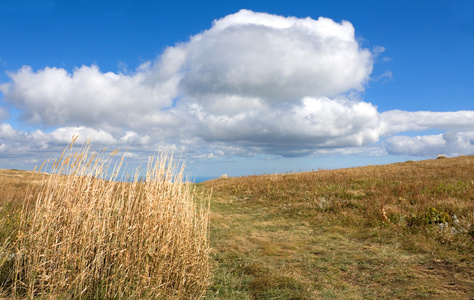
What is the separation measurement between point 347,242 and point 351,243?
0.17 metres

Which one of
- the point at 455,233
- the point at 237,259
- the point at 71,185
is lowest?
the point at 237,259

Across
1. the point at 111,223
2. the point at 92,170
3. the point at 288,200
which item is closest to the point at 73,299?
the point at 111,223

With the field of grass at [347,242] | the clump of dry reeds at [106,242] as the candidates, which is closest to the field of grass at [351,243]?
the field of grass at [347,242]

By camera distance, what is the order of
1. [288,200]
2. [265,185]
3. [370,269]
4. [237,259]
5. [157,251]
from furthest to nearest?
[265,185] → [288,200] → [237,259] → [370,269] → [157,251]

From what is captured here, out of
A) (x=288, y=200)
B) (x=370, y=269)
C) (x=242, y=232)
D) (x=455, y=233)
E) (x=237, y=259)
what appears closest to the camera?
(x=370, y=269)

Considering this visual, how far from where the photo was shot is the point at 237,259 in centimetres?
912

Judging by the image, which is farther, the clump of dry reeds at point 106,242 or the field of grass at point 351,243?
the field of grass at point 351,243

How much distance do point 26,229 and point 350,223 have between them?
11.2 meters

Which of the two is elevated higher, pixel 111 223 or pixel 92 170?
pixel 92 170

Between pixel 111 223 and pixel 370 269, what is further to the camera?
pixel 370 269

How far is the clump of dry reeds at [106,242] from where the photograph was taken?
5.43 m

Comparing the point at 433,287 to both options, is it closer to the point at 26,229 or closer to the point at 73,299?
the point at 73,299

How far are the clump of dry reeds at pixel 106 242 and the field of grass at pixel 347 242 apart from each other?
4.79 ft

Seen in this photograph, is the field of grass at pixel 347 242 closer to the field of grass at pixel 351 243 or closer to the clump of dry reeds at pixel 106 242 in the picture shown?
the field of grass at pixel 351 243
